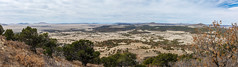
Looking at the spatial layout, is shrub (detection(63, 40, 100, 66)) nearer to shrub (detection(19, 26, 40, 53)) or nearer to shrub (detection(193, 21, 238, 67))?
shrub (detection(19, 26, 40, 53))

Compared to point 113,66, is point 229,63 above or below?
above


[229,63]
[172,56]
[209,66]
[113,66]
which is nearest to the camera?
[229,63]

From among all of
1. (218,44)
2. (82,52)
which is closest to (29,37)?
(82,52)

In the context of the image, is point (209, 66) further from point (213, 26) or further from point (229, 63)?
point (213, 26)

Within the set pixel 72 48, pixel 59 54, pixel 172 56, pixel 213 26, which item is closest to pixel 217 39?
pixel 213 26

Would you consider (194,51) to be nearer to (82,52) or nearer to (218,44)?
(218,44)

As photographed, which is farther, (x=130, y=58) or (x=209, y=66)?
(x=130, y=58)

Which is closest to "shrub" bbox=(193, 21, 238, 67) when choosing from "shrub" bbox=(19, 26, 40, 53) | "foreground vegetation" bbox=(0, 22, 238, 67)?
Answer: "foreground vegetation" bbox=(0, 22, 238, 67)

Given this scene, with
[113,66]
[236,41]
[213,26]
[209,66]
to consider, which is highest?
[213,26]

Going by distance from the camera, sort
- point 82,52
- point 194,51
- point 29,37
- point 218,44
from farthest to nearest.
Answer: point 82,52 → point 29,37 → point 194,51 → point 218,44
